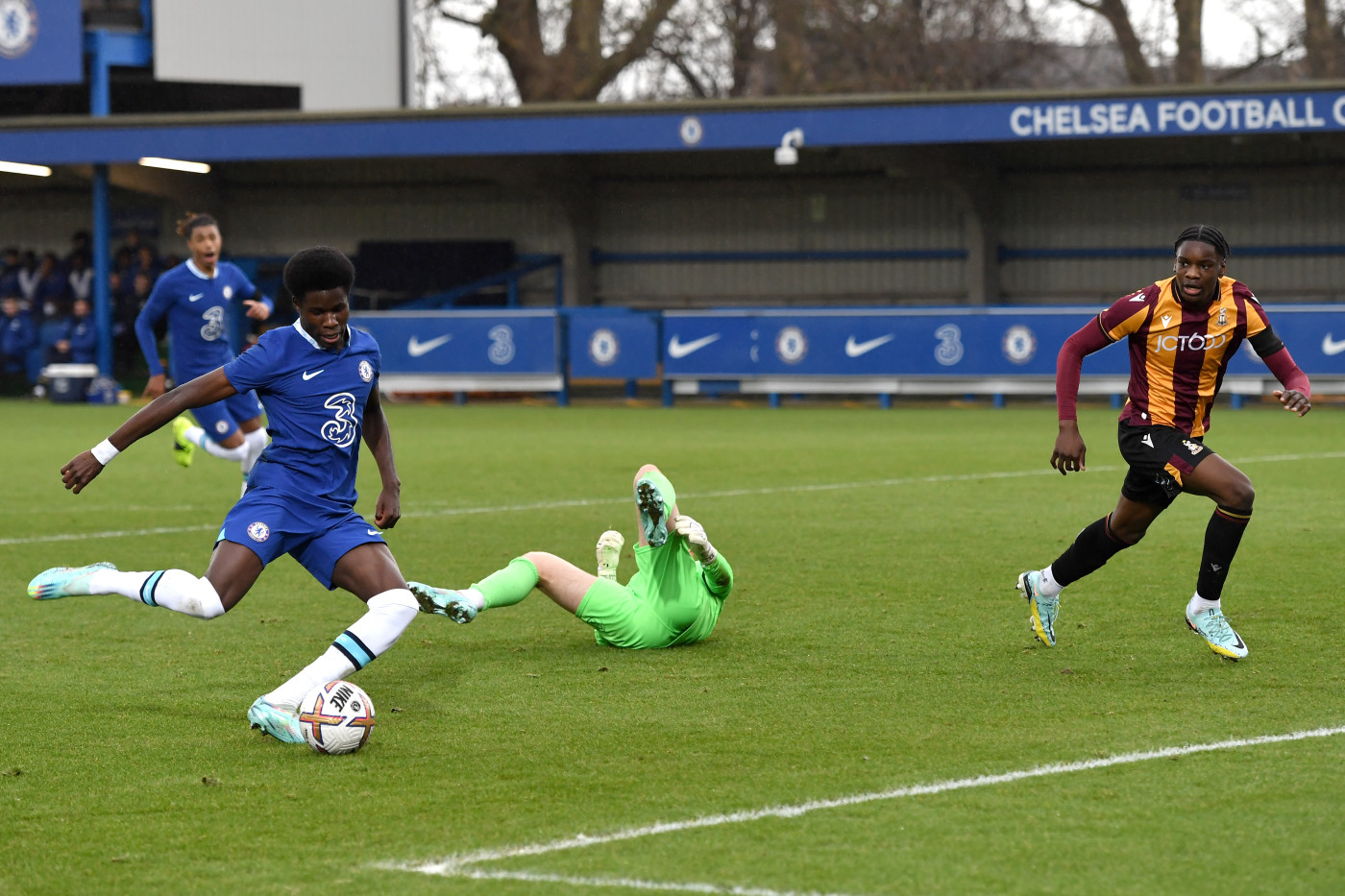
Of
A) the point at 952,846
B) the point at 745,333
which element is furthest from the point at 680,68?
the point at 952,846

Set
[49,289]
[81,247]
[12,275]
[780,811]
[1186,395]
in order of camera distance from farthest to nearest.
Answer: [12,275], [81,247], [49,289], [1186,395], [780,811]

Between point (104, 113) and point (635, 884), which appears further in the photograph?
point (104, 113)

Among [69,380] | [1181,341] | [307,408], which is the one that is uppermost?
[1181,341]

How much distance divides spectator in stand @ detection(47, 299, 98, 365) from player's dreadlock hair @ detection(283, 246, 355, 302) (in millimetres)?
24052

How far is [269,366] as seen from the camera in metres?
5.53

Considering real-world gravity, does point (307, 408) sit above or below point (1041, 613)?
above

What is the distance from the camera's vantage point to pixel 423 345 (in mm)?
25594

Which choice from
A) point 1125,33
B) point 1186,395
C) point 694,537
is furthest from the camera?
point 1125,33

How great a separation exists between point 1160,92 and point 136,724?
785 inches

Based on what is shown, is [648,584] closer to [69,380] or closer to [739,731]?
[739,731]

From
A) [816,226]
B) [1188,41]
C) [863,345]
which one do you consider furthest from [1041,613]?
[1188,41]

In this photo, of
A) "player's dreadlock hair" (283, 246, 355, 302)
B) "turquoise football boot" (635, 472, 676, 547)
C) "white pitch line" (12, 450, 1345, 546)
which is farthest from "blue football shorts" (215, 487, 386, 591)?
"white pitch line" (12, 450, 1345, 546)

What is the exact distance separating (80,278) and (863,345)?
1524 centimetres

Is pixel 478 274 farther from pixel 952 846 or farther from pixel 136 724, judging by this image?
pixel 952 846
